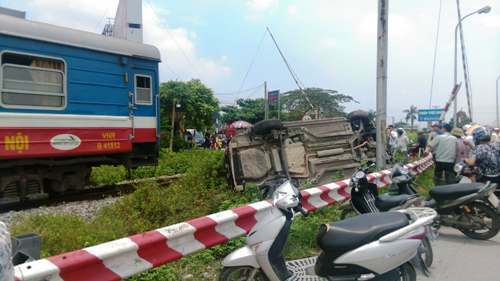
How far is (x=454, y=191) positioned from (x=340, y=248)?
3.39 meters

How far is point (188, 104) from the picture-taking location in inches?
1061

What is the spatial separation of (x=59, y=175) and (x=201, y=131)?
20367mm

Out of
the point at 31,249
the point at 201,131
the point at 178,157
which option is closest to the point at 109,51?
the point at 178,157

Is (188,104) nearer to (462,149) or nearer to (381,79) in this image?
(381,79)

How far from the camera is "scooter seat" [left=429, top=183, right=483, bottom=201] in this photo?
6.04 meters

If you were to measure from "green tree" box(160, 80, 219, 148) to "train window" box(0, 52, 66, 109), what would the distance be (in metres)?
16.2

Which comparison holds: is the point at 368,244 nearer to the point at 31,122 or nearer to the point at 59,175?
the point at 31,122

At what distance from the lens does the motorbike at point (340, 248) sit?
11.2ft

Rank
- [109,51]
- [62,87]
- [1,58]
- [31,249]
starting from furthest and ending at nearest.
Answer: [109,51]
[62,87]
[1,58]
[31,249]

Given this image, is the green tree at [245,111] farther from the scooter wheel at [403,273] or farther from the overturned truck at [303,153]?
the scooter wheel at [403,273]

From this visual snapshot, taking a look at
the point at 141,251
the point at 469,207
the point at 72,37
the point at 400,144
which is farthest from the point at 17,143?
the point at 400,144

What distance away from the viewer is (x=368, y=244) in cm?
345

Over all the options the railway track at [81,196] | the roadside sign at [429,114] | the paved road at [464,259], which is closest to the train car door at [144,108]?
the railway track at [81,196]

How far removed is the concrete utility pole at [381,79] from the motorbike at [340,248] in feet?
19.2
